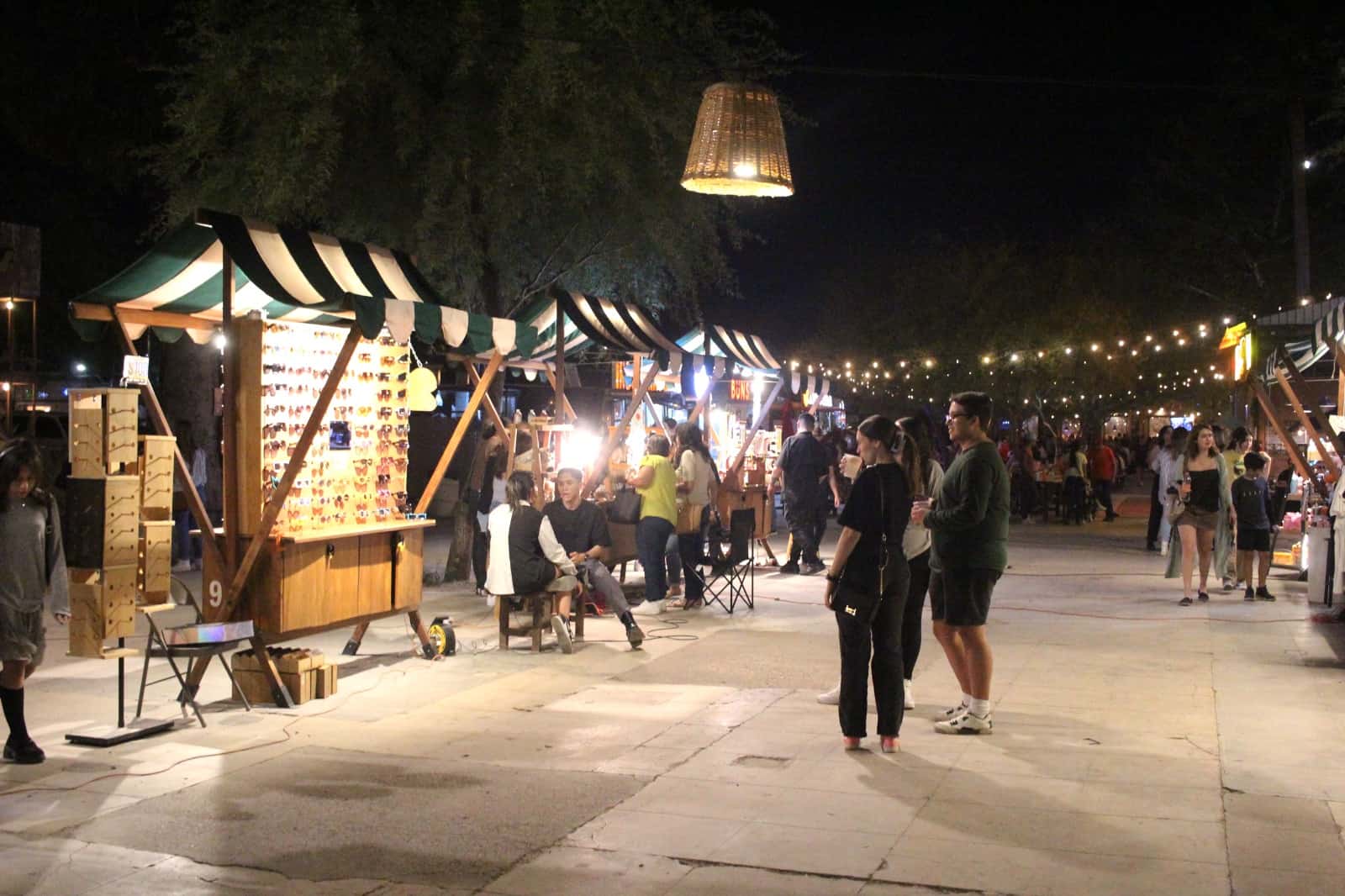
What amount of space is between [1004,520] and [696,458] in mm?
6849

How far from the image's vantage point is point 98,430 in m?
7.73

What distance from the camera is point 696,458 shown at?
14.2 m

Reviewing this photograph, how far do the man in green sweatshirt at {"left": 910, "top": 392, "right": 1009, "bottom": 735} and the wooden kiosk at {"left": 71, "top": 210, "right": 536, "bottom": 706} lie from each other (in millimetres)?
3821

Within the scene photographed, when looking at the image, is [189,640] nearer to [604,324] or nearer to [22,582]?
[22,582]

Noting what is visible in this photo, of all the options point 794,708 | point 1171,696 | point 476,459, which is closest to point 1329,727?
point 1171,696

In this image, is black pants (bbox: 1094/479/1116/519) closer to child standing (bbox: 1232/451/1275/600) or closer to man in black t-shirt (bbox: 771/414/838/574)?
man in black t-shirt (bbox: 771/414/838/574)

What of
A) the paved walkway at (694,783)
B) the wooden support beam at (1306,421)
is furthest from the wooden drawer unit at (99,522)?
the wooden support beam at (1306,421)

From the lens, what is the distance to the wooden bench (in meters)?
10.6

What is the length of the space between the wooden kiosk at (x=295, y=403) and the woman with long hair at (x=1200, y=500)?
703 cm

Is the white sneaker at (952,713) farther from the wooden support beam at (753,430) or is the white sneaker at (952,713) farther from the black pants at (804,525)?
the wooden support beam at (753,430)

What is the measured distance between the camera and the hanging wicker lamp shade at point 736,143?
8.86m

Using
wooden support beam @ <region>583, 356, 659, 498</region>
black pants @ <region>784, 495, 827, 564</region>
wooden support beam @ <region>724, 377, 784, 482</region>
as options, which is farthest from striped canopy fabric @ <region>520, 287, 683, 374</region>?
black pants @ <region>784, 495, 827, 564</region>

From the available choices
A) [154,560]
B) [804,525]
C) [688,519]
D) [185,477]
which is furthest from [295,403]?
[804,525]

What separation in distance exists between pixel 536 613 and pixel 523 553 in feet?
1.77
